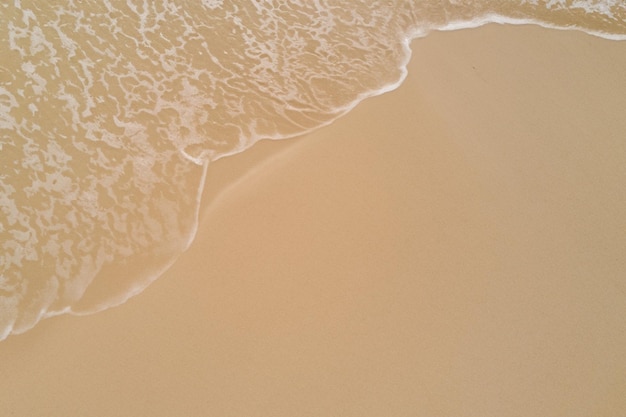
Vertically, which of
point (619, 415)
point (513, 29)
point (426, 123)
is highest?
point (513, 29)

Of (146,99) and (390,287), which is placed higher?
(146,99)

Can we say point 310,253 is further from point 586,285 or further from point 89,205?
point 586,285

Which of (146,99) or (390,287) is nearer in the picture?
(390,287)

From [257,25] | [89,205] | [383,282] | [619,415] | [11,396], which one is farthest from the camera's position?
[257,25]

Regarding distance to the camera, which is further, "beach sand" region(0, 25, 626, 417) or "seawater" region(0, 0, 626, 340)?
"seawater" region(0, 0, 626, 340)

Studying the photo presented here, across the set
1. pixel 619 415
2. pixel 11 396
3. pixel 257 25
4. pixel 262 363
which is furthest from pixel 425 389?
pixel 257 25
